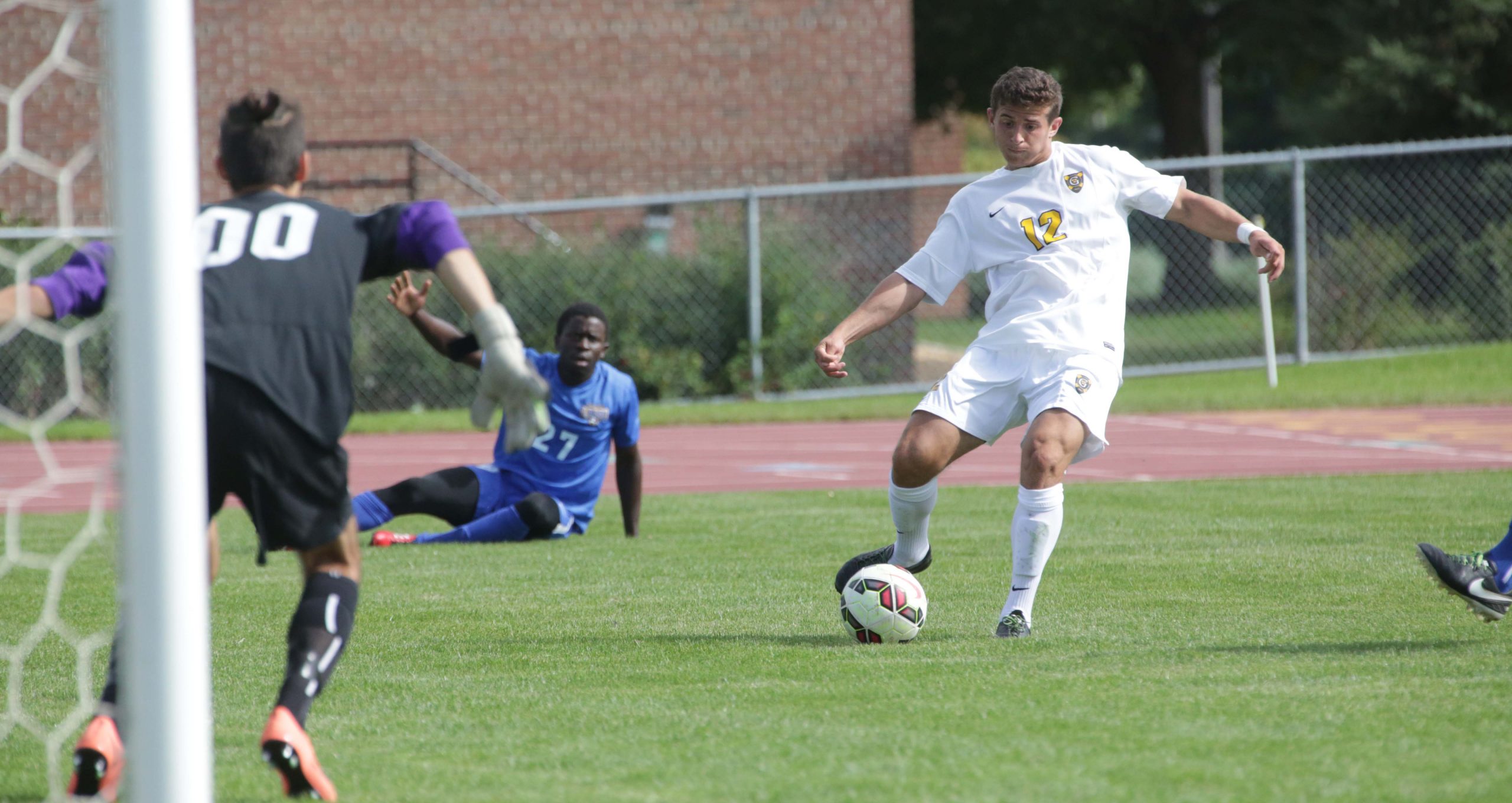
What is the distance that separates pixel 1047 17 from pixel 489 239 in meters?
12.1

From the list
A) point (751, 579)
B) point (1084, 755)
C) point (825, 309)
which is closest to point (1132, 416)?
point (825, 309)

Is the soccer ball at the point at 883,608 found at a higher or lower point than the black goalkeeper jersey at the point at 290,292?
lower

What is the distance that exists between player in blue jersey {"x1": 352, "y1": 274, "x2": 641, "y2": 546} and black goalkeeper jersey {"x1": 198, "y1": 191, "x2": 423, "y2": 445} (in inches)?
196

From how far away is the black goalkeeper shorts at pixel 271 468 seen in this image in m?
3.80

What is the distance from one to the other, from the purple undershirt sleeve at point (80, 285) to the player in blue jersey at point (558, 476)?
16.9 ft

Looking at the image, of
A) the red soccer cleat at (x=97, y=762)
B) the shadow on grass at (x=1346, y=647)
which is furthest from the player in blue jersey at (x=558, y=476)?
the red soccer cleat at (x=97, y=762)

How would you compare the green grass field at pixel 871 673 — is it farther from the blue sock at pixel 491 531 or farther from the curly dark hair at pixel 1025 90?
the curly dark hair at pixel 1025 90

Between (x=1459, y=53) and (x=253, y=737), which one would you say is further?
(x=1459, y=53)

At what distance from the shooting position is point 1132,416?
15.4m

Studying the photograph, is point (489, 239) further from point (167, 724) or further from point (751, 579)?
point (167, 724)

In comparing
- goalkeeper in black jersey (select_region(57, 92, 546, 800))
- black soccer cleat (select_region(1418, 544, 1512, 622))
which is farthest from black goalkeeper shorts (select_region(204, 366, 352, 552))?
black soccer cleat (select_region(1418, 544, 1512, 622))

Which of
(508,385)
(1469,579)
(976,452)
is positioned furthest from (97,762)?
(976,452)

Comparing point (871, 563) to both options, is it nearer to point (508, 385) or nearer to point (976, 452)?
point (508, 385)

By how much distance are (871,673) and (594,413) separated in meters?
4.15
